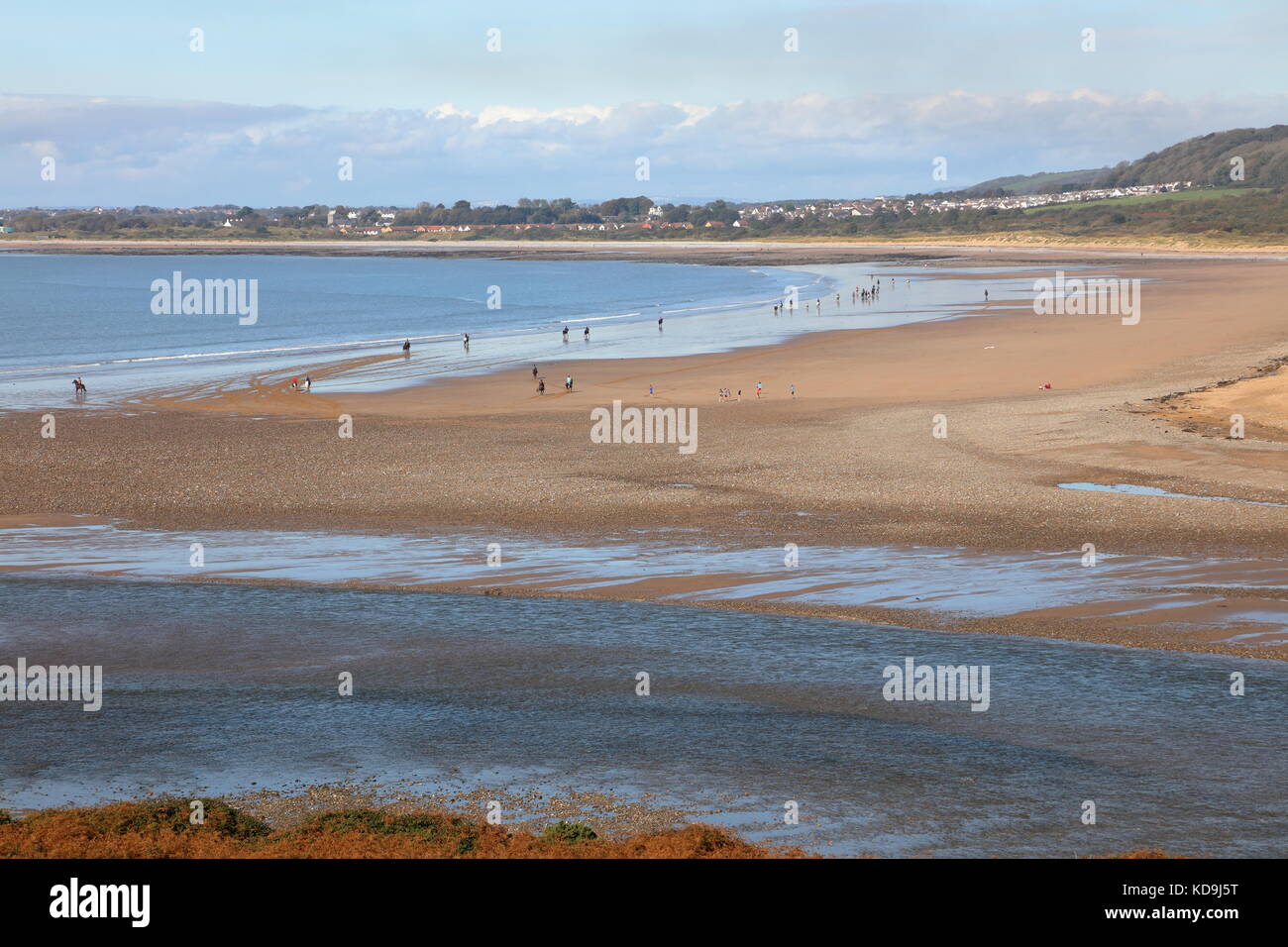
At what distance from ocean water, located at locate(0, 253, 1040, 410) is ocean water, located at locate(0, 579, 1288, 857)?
35.0m

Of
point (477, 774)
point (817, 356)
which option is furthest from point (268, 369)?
point (477, 774)

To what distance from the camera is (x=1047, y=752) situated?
1448 cm

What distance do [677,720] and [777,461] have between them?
18.9m

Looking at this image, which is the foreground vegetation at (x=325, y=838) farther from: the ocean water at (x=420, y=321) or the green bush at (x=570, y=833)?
the ocean water at (x=420, y=321)

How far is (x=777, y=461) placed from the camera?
112ft

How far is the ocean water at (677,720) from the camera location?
503 inches

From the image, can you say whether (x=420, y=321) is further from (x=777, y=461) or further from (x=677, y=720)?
(x=677, y=720)

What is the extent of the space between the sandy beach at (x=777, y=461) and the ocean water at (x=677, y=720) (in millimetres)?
2162

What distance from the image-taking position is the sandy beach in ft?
84.4

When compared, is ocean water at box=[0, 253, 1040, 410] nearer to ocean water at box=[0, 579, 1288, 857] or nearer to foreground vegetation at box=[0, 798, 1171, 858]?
ocean water at box=[0, 579, 1288, 857]

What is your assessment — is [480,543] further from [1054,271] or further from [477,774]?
[1054,271]

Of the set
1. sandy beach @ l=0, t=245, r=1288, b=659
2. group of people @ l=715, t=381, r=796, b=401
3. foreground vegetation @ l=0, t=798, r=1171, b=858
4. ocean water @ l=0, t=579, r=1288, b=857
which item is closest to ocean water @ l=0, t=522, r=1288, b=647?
sandy beach @ l=0, t=245, r=1288, b=659

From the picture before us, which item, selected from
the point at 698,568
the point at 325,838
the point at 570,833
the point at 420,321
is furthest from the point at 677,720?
the point at 420,321
